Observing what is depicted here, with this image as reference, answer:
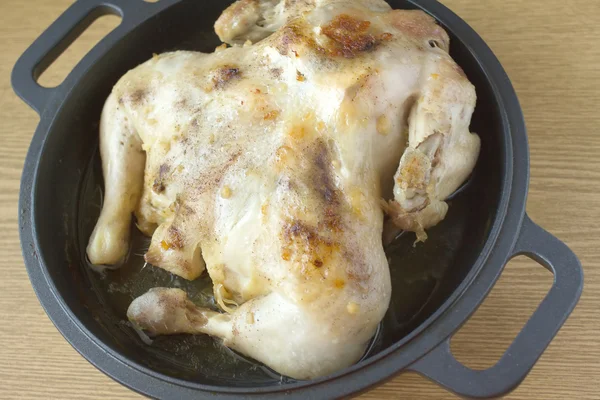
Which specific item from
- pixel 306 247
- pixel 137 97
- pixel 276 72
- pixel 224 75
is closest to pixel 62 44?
pixel 137 97

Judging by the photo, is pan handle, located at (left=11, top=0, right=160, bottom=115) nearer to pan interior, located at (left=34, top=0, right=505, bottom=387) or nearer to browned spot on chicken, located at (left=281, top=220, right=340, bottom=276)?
pan interior, located at (left=34, top=0, right=505, bottom=387)

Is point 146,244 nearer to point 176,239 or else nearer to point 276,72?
point 176,239

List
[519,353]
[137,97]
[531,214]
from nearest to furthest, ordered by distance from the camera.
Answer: [519,353] < [137,97] < [531,214]

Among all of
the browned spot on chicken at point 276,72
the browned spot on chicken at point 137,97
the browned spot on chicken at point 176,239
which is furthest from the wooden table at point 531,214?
the browned spot on chicken at point 276,72

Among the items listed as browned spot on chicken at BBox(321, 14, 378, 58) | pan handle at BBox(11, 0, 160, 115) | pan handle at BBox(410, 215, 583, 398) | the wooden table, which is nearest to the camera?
pan handle at BBox(410, 215, 583, 398)

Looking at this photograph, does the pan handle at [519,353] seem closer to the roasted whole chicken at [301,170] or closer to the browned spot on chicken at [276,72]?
the roasted whole chicken at [301,170]

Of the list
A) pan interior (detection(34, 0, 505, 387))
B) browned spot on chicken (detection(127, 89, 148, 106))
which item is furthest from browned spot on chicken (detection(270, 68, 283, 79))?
pan interior (detection(34, 0, 505, 387))
